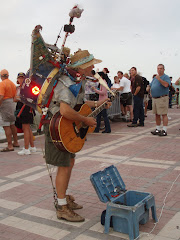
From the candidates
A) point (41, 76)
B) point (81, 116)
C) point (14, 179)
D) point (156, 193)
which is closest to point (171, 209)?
point (156, 193)

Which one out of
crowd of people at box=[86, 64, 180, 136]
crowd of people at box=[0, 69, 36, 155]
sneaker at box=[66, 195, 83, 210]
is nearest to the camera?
sneaker at box=[66, 195, 83, 210]

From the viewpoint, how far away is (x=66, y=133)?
362 cm

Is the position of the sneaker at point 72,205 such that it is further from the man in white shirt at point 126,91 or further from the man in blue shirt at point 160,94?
the man in white shirt at point 126,91

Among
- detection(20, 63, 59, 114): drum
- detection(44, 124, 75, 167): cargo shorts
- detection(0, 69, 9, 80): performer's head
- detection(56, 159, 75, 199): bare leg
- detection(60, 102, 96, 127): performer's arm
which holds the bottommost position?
detection(56, 159, 75, 199): bare leg

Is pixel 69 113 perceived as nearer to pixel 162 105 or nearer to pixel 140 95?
pixel 162 105

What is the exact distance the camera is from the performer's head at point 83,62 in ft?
12.4

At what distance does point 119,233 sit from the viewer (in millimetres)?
3539

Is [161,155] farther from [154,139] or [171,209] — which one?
[171,209]

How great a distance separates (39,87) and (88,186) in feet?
6.77

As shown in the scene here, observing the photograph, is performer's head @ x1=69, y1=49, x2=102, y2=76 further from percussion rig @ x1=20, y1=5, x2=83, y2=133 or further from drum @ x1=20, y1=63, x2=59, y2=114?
drum @ x1=20, y1=63, x2=59, y2=114

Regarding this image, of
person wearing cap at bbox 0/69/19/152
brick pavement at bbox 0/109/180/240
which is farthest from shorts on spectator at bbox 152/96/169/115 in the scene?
person wearing cap at bbox 0/69/19/152

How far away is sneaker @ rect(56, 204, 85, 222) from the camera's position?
381 cm

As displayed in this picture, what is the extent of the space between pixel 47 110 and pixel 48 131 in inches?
10.0

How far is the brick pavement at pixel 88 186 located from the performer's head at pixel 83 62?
1005 mm
